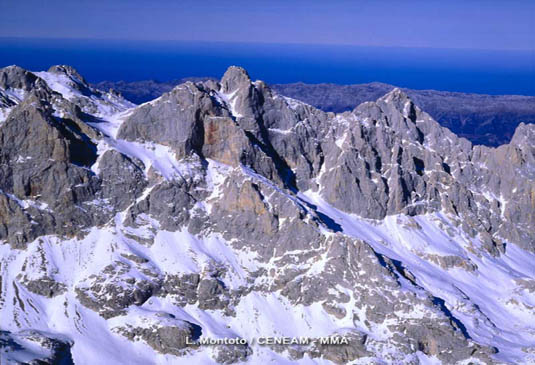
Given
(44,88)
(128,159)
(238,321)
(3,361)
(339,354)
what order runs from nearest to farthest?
1. (3,361)
2. (339,354)
3. (238,321)
4. (128,159)
5. (44,88)

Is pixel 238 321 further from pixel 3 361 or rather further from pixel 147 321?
pixel 3 361

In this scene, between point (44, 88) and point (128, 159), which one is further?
point (44, 88)

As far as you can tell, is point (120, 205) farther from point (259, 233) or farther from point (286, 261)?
point (286, 261)

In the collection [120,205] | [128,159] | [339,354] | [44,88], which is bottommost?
[339,354]

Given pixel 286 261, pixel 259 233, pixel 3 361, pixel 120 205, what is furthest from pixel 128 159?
pixel 3 361

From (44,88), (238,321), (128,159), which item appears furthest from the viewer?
(44,88)

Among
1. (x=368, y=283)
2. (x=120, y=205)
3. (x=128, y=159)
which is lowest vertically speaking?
(x=368, y=283)

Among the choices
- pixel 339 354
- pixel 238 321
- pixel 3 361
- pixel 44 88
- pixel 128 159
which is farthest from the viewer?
pixel 44 88

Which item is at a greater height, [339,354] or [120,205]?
[120,205]

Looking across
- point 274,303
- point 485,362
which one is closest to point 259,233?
point 274,303
